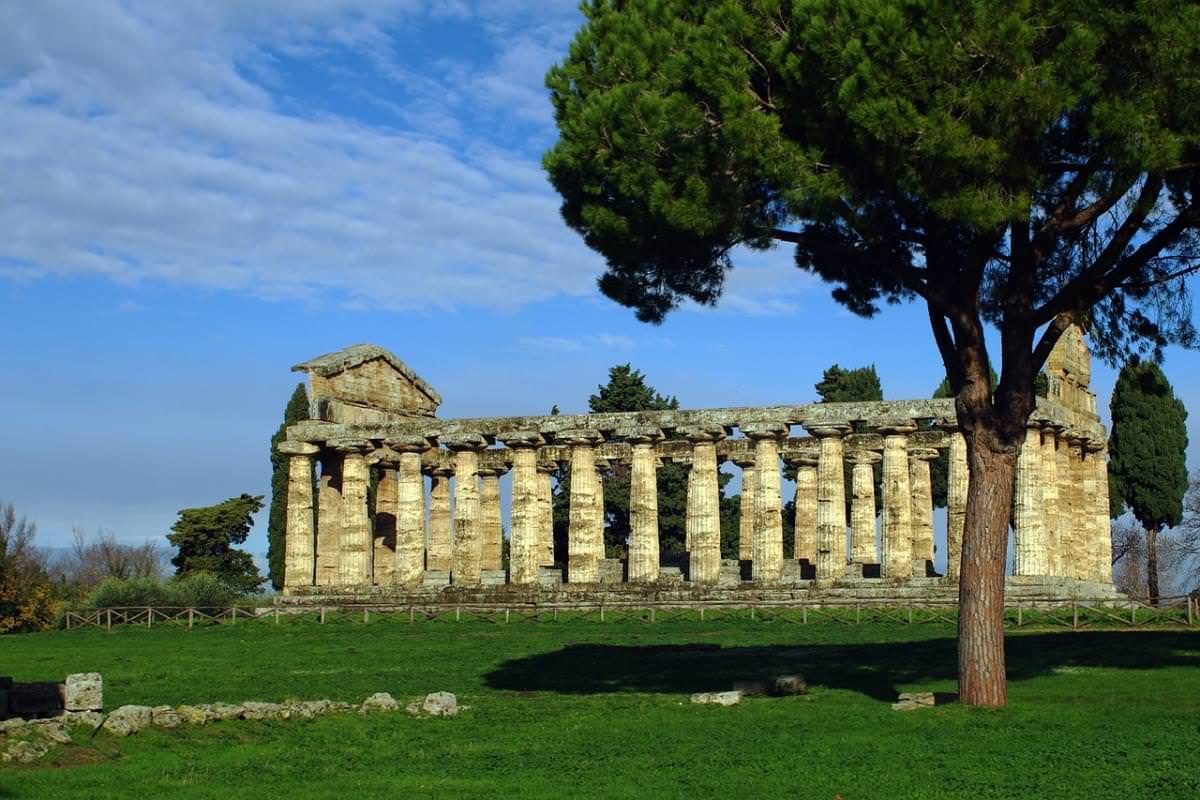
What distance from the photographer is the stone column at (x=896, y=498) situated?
54.2 meters

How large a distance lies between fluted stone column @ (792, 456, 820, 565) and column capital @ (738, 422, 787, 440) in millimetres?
6795

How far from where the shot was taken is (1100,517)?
59500mm

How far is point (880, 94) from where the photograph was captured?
2320cm

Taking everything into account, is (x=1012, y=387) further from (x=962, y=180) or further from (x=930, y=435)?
(x=930, y=435)

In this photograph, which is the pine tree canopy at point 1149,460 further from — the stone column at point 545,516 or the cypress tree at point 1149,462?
the stone column at point 545,516

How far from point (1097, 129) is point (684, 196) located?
6787 mm

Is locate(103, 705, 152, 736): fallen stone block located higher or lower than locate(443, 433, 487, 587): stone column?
lower

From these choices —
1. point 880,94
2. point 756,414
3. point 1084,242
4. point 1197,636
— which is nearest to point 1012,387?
point 1084,242

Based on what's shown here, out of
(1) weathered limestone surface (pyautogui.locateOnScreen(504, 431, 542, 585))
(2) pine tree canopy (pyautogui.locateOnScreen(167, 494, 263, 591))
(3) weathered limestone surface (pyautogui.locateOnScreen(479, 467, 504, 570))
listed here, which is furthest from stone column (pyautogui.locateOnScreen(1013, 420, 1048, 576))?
(2) pine tree canopy (pyautogui.locateOnScreen(167, 494, 263, 591))

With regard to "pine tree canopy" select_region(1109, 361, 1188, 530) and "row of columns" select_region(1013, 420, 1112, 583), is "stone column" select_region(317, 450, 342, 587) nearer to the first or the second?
"row of columns" select_region(1013, 420, 1112, 583)

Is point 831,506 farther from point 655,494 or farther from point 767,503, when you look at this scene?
point 655,494

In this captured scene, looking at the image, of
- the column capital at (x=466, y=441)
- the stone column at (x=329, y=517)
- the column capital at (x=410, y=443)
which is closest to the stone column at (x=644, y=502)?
the column capital at (x=466, y=441)

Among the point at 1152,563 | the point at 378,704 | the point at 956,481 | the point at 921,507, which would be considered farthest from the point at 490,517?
the point at 378,704

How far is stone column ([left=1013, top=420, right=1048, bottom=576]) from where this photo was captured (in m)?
51.6
